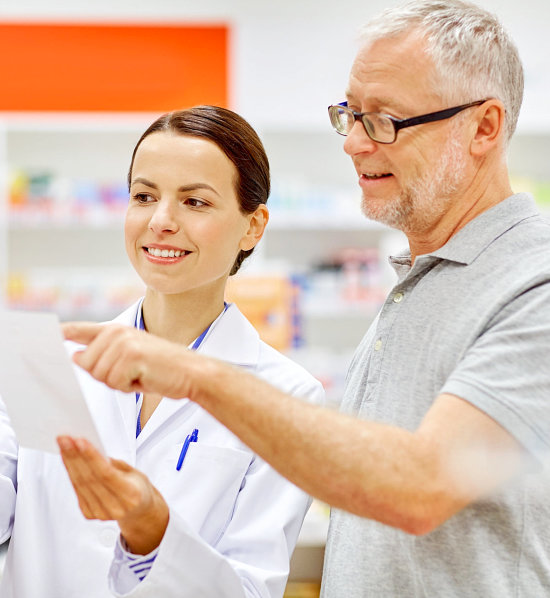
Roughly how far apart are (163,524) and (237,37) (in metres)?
5.37

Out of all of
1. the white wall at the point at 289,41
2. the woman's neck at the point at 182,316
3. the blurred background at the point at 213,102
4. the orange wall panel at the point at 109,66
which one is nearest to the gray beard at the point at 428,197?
the woman's neck at the point at 182,316

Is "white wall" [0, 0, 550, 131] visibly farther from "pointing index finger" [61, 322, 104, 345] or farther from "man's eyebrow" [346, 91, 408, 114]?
"pointing index finger" [61, 322, 104, 345]

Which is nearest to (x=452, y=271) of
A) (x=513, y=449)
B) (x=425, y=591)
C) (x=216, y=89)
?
(x=513, y=449)

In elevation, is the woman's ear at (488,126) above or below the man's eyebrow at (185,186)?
above

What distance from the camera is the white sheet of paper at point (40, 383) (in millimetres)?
1230

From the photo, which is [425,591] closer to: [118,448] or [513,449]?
[513,449]

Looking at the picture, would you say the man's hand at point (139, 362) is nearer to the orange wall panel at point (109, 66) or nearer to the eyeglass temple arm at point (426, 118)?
the eyeglass temple arm at point (426, 118)

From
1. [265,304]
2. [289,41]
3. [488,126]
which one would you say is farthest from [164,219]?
[289,41]

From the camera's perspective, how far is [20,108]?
20.3 feet

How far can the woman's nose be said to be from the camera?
1.78 m

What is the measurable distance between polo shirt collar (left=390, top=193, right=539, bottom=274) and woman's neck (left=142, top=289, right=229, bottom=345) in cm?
59

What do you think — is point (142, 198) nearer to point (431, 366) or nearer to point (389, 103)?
point (389, 103)

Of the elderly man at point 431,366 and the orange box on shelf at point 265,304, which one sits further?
the orange box on shelf at point 265,304

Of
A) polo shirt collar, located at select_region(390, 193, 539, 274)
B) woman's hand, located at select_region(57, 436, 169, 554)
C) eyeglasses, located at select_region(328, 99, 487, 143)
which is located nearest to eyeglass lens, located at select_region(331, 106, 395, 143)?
eyeglasses, located at select_region(328, 99, 487, 143)
